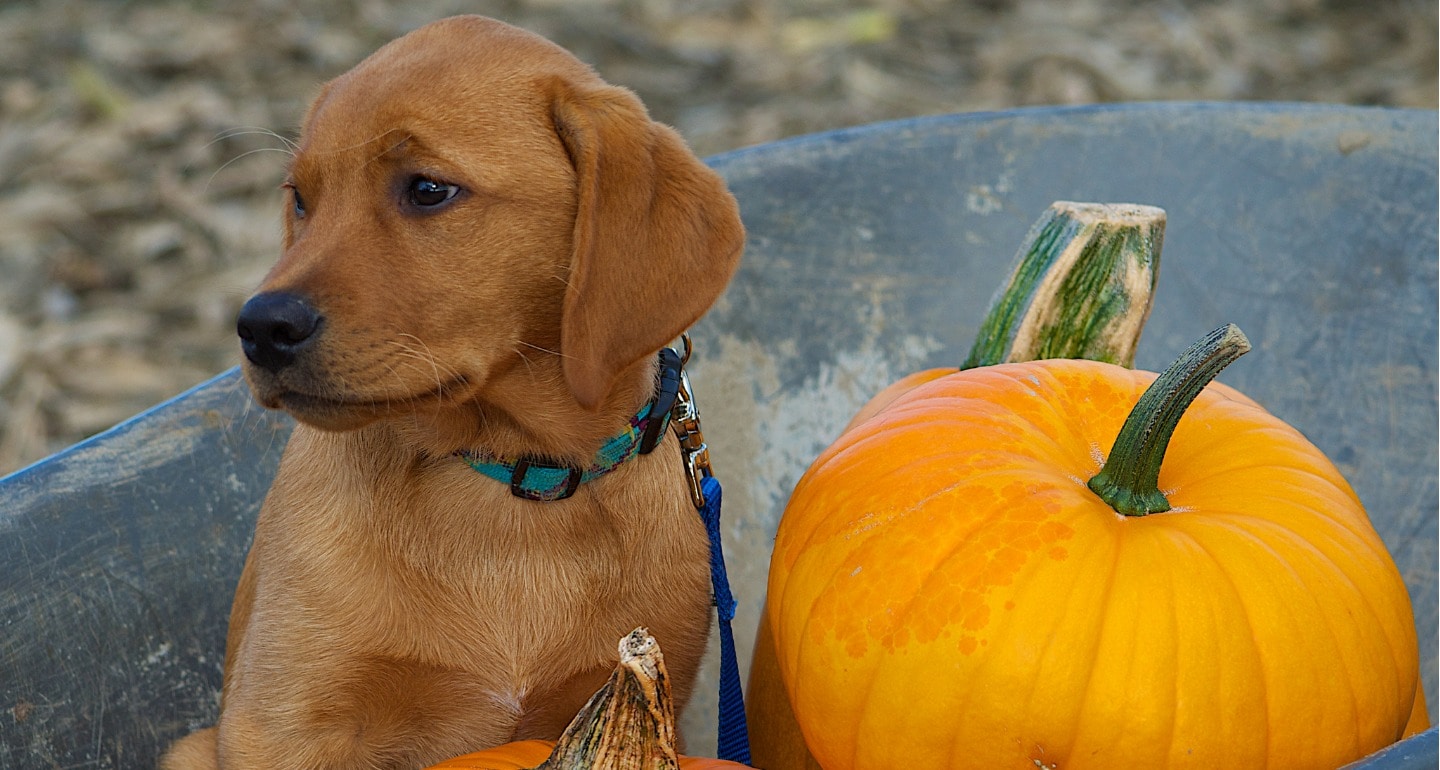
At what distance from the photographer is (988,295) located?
3182mm

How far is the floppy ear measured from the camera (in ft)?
6.47

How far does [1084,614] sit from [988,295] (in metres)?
1.40

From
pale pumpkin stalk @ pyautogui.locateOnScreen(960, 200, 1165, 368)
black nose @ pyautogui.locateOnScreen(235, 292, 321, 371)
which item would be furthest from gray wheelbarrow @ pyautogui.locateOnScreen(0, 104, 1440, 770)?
black nose @ pyautogui.locateOnScreen(235, 292, 321, 371)

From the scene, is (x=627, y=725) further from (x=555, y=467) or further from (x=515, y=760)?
(x=555, y=467)

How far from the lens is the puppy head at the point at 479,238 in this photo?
1885 mm

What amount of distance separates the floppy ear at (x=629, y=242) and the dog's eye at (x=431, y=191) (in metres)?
0.18

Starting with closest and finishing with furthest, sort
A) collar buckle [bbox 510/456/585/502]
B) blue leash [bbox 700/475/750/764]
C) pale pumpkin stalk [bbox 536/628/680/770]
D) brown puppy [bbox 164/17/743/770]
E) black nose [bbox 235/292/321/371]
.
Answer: pale pumpkin stalk [bbox 536/628/680/770] < black nose [bbox 235/292/321/371] < brown puppy [bbox 164/17/743/770] < collar buckle [bbox 510/456/585/502] < blue leash [bbox 700/475/750/764]

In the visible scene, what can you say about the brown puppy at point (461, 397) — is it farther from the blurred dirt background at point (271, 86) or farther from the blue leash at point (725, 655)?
the blurred dirt background at point (271, 86)

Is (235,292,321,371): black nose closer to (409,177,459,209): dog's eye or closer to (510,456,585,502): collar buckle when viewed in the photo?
(409,177,459,209): dog's eye

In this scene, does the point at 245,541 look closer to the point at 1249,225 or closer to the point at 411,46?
the point at 411,46

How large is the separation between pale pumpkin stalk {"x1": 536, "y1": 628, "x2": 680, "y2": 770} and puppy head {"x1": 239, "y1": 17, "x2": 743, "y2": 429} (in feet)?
1.40

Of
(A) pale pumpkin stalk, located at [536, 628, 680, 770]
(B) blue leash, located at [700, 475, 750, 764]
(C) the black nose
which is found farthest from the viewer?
(B) blue leash, located at [700, 475, 750, 764]

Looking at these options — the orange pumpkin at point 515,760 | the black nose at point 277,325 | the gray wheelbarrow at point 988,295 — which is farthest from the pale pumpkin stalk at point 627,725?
the gray wheelbarrow at point 988,295

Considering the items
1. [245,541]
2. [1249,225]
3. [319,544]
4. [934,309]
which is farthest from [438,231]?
[1249,225]
